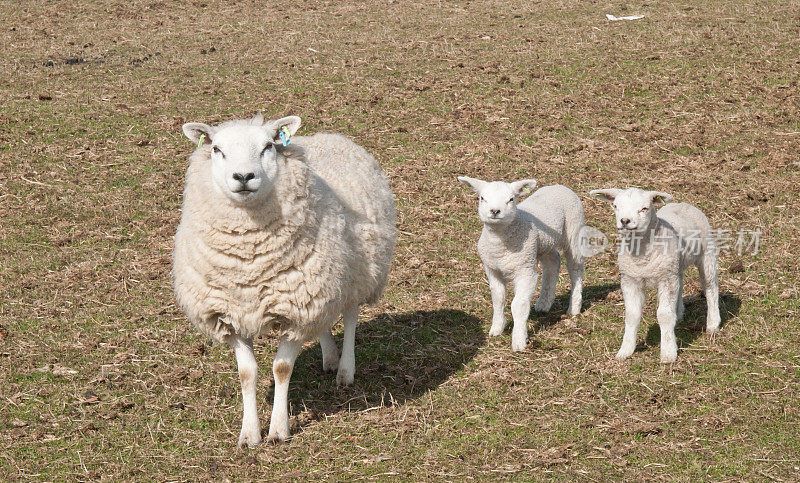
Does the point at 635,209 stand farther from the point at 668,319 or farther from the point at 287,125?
the point at 287,125

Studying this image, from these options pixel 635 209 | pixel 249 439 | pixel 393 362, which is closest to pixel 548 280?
pixel 635 209

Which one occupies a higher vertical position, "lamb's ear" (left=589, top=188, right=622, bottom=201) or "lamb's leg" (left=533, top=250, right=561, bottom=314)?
"lamb's ear" (left=589, top=188, right=622, bottom=201)

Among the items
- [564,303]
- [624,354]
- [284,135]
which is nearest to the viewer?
[284,135]

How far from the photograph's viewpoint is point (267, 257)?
19.4ft

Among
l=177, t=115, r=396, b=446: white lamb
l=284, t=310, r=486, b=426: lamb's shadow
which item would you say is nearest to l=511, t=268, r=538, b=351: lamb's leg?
l=284, t=310, r=486, b=426: lamb's shadow

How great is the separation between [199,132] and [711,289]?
4709 millimetres

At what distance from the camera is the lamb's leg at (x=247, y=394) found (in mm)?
6191

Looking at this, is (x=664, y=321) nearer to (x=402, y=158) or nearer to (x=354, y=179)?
(x=354, y=179)

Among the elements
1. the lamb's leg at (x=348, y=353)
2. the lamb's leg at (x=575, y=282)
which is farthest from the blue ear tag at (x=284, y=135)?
the lamb's leg at (x=575, y=282)

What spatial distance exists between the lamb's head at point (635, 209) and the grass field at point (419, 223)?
1.20 meters

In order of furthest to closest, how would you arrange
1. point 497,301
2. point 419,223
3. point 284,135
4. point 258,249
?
point 419,223
point 497,301
point 284,135
point 258,249

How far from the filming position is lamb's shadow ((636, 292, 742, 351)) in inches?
305

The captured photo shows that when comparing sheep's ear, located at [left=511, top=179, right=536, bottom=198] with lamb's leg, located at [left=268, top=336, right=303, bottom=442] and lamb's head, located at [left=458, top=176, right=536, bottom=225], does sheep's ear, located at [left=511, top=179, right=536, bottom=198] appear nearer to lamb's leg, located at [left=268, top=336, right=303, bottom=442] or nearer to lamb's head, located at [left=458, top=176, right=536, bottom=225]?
lamb's head, located at [left=458, top=176, right=536, bottom=225]

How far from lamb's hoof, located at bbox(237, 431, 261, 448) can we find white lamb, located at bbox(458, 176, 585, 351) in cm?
254
